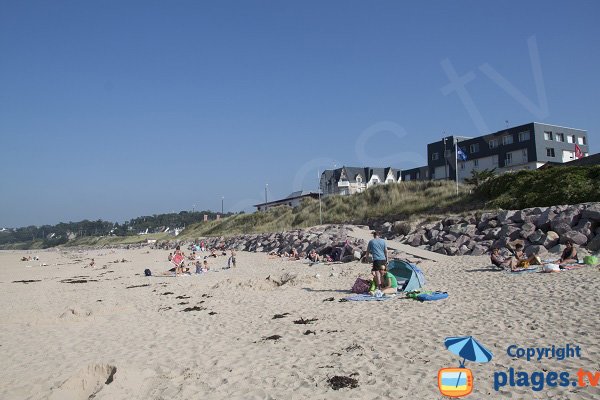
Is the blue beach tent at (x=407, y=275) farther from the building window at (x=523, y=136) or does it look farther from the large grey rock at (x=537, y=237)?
the building window at (x=523, y=136)

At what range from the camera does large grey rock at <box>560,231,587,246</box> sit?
1573 centimetres

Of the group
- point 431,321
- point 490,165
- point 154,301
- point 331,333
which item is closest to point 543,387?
point 431,321

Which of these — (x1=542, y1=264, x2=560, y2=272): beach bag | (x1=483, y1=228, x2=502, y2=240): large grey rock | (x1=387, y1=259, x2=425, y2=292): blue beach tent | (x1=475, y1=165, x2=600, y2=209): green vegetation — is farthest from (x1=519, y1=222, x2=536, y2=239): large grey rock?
(x1=387, y1=259, x2=425, y2=292): blue beach tent

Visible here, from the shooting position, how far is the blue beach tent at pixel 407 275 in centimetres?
1126

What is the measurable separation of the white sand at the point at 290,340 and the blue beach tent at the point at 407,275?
65 centimetres

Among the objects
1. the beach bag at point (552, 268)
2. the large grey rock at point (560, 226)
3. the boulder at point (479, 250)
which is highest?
the large grey rock at point (560, 226)

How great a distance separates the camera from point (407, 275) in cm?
1199

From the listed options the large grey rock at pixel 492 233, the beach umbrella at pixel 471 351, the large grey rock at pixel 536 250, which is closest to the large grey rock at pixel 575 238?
the large grey rock at pixel 536 250

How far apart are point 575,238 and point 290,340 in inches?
528

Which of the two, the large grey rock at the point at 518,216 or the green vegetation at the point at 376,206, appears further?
the green vegetation at the point at 376,206

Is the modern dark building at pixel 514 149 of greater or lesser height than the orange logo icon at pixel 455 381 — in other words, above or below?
above

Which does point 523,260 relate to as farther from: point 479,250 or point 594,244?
point 479,250

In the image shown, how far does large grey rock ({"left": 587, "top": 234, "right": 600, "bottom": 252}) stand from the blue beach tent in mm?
7924

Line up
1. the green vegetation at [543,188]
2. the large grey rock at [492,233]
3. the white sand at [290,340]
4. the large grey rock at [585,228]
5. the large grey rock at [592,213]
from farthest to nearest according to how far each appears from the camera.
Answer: the green vegetation at [543,188] < the large grey rock at [492,233] < the large grey rock at [592,213] < the large grey rock at [585,228] < the white sand at [290,340]
